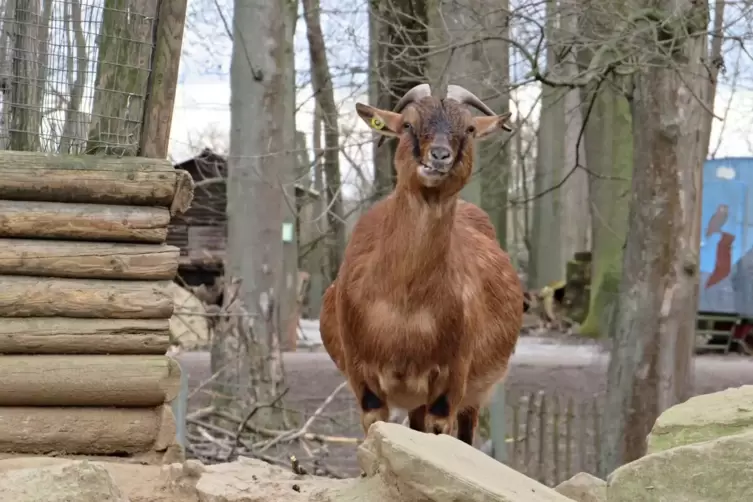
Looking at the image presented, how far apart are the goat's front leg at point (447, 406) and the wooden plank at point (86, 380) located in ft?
4.48

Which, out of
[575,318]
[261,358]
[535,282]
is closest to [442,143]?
[261,358]

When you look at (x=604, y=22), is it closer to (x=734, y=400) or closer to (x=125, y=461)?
(x=734, y=400)

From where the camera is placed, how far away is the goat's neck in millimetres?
5184

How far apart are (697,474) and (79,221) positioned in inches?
132

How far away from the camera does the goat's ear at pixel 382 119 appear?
5441 millimetres

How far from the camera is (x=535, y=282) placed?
95.3ft

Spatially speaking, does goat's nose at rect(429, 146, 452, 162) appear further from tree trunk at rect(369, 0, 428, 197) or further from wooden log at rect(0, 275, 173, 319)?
tree trunk at rect(369, 0, 428, 197)

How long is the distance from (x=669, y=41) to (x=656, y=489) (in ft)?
15.9

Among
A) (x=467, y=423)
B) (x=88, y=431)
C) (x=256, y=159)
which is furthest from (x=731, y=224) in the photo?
(x=88, y=431)

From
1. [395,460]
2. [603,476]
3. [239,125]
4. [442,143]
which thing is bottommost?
[603,476]

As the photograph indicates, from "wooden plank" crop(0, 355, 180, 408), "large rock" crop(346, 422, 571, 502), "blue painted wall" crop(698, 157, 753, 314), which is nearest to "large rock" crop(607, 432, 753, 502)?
"large rock" crop(346, 422, 571, 502)

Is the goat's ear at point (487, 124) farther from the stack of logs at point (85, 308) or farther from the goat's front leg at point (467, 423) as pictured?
the goat's front leg at point (467, 423)

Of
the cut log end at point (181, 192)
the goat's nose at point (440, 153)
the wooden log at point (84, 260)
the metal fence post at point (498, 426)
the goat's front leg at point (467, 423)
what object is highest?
the goat's nose at point (440, 153)

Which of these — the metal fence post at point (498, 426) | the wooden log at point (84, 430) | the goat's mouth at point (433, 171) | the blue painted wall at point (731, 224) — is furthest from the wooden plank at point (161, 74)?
the blue painted wall at point (731, 224)
